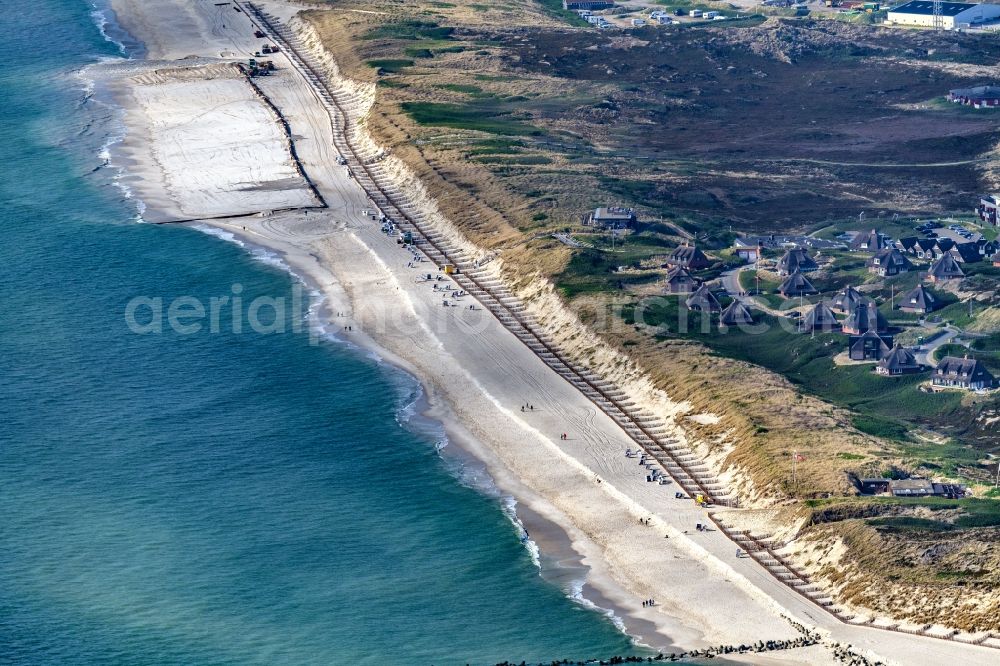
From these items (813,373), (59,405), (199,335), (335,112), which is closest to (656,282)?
(813,373)

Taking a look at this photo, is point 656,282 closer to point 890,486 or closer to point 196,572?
point 890,486

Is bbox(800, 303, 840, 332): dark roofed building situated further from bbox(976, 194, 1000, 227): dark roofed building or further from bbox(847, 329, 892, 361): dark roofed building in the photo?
bbox(976, 194, 1000, 227): dark roofed building

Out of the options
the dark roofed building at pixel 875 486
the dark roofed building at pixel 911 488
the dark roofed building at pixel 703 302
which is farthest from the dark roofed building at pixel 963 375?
the dark roofed building at pixel 875 486

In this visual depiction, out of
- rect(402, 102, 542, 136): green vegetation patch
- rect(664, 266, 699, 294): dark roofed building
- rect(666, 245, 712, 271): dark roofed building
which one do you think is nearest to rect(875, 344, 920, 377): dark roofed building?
rect(664, 266, 699, 294): dark roofed building

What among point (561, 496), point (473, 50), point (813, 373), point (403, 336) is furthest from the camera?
point (473, 50)

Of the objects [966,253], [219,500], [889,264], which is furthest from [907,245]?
[219,500]
